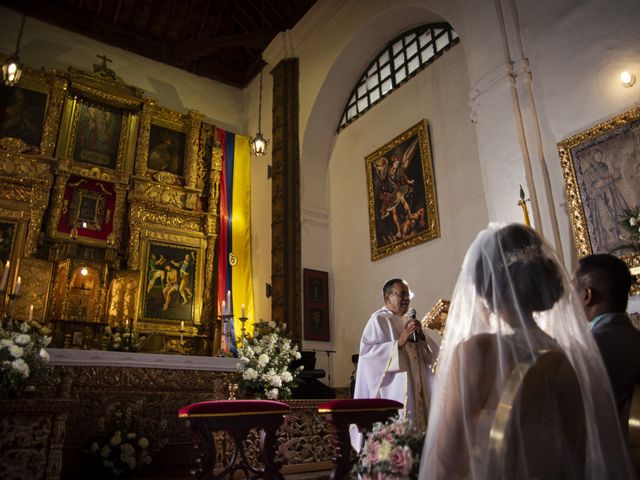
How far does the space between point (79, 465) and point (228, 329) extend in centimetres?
278

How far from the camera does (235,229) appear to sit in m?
11.6

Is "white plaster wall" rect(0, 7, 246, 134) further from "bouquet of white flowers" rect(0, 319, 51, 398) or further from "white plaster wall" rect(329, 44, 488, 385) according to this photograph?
"bouquet of white flowers" rect(0, 319, 51, 398)

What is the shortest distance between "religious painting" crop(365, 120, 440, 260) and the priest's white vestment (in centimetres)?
327

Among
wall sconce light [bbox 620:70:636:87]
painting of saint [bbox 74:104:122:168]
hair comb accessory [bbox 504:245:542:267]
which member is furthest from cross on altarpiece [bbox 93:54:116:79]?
hair comb accessory [bbox 504:245:542:267]

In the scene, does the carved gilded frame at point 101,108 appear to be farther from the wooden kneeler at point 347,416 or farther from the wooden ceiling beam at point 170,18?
the wooden kneeler at point 347,416

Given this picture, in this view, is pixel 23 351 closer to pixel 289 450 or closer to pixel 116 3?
pixel 289 450

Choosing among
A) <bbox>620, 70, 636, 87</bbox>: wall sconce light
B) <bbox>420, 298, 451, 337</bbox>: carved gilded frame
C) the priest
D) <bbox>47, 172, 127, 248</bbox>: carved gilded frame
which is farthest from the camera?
<bbox>47, 172, 127, 248</bbox>: carved gilded frame

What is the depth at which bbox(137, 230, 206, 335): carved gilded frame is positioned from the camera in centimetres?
1003

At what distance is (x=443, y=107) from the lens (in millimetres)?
7938

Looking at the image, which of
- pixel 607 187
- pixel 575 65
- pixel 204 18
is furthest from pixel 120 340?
pixel 204 18

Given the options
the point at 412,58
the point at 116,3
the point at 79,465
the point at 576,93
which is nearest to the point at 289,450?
the point at 79,465

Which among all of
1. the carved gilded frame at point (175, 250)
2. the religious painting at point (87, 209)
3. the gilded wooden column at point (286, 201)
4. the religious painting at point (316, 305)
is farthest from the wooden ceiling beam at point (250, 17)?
the religious painting at point (316, 305)

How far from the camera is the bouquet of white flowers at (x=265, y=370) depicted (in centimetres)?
554

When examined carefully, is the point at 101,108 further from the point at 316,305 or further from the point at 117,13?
the point at 316,305
